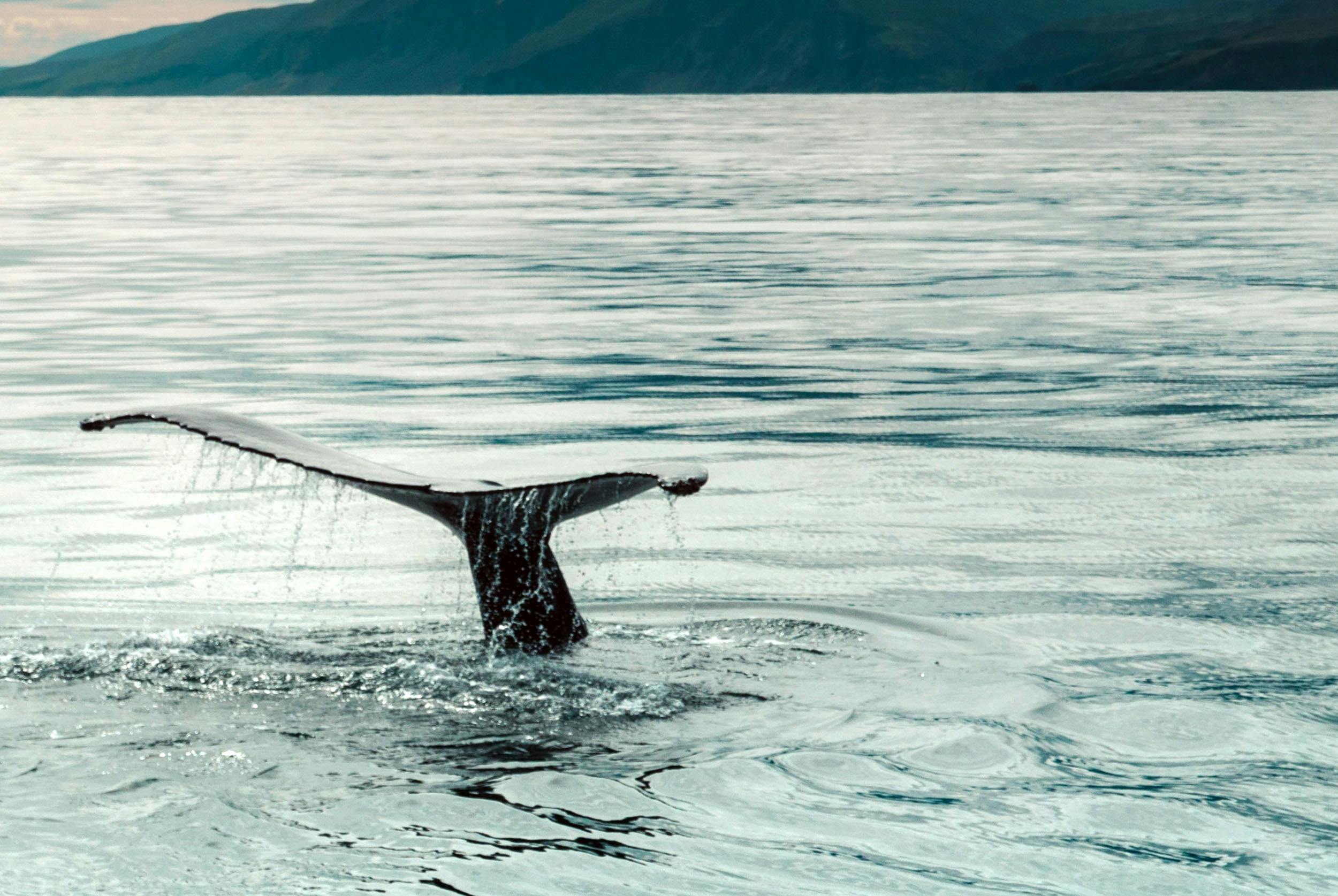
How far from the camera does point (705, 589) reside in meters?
9.33

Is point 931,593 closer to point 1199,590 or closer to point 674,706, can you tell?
point 1199,590

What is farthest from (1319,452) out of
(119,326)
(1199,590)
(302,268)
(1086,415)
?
(302,268)

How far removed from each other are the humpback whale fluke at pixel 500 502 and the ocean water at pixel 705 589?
201mm

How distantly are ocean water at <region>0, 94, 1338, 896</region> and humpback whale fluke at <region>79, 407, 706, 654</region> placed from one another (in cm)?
20

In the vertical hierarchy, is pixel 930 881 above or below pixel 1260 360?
below

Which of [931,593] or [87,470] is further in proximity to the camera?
[87,470]

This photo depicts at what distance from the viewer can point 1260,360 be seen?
17.1m

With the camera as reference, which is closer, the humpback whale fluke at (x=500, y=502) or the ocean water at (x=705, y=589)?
the ocean water at (x=705, y=589)

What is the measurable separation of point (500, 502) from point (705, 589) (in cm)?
289

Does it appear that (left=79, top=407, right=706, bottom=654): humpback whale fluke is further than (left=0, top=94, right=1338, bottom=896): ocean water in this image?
Yes

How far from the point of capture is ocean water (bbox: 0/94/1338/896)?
5.70 meters

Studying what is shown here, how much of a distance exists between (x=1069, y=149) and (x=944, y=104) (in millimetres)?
121655

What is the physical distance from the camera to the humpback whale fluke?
20.0 ft

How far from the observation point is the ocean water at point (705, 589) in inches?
224
